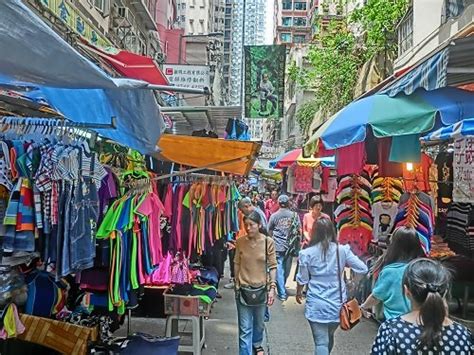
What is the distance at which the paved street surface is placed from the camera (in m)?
7.46

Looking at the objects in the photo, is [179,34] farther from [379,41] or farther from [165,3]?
[379,41]

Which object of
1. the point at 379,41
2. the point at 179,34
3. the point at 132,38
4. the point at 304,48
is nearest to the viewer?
the point at 379,41

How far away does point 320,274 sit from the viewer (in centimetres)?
559

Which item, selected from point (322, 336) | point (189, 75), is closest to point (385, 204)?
point (322, 336)

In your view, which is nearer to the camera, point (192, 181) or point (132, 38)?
point (192, 181)

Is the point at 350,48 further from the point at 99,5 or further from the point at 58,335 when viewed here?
the point at 58,335

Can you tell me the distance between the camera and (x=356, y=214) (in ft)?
30.2

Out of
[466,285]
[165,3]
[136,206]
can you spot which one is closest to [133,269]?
[136,206]

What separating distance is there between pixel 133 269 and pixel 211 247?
3016 millimetres

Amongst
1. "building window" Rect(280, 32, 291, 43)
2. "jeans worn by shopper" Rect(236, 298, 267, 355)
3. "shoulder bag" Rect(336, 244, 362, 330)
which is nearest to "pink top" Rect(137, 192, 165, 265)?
"jeans worn by shopper" Rect(236, 298, 267, 355)

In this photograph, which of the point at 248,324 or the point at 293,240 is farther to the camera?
the point at 293,240

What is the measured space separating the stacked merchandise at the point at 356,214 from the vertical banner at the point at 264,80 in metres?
9.89

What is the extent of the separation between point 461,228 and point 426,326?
16.8ft

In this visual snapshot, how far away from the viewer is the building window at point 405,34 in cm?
1548
